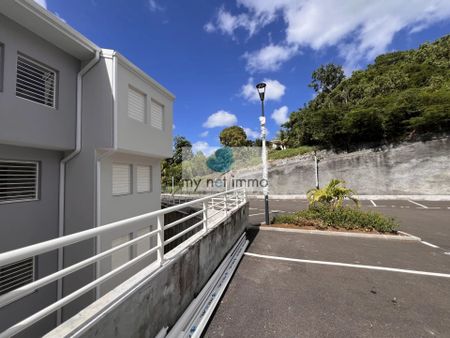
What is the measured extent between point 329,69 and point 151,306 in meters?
43.9

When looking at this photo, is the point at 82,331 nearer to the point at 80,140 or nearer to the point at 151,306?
the point at 151,306

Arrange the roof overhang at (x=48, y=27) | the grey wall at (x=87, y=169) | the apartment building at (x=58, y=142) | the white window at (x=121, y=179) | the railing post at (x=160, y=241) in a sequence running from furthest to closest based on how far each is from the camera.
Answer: the white window at (x=121, y=179) → the grey wall at (x=87, y=169) → the apartment building at (x=58, y=142) → the roof overhang at (x=48, y=27) → the railing post at (x=160, y=241)

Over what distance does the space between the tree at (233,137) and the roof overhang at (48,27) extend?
1372 inches

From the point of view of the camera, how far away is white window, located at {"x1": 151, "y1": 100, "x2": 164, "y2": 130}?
27.7ft

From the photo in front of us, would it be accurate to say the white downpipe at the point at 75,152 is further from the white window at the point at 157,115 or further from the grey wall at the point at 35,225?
the white window at the point at 157,115

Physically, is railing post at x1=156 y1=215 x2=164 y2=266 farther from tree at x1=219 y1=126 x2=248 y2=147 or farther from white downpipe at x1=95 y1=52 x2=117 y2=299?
tree at x1=219 y1=126 x2=248 y2=147

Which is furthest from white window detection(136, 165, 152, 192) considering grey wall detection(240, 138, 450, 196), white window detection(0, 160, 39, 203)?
grey wall detection(240, 138, 450, 196)

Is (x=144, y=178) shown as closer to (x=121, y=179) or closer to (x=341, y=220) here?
(x=121, y=179)

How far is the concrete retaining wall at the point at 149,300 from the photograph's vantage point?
1.70 m

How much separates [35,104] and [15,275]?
4.10m

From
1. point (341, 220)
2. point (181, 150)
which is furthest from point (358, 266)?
point (181, 150)

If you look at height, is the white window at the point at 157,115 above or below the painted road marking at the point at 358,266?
above

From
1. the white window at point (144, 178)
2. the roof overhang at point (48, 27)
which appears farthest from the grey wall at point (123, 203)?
the roof overhang at point (48, 27)

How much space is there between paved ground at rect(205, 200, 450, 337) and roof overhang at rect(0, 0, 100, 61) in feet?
23.3
